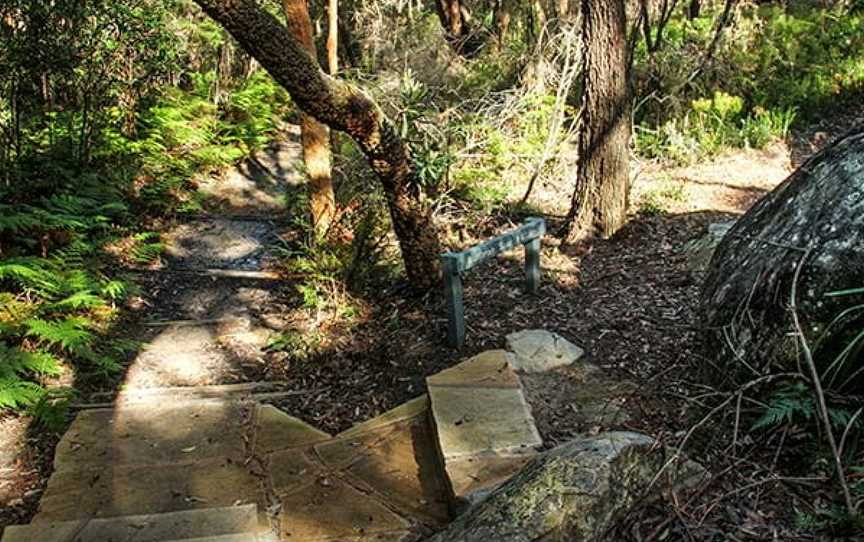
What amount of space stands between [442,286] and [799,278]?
3.29 metres

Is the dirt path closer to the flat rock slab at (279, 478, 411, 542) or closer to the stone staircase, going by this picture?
the stone staircase

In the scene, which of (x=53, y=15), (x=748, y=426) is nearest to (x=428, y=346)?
(x=748, y=426)

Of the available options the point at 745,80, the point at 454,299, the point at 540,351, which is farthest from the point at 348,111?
the point at 745,80

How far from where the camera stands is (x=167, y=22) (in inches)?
447

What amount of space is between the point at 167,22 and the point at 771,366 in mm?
10803

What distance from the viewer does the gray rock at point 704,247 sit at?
5.53 meters

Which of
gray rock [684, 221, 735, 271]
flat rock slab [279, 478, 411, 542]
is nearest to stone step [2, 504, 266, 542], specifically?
flat rock slab [279, 478, 411, 542]

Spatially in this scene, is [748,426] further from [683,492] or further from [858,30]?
[858,30]

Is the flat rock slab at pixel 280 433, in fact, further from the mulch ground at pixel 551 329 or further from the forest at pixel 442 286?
the mulch ground at pixel 551 329

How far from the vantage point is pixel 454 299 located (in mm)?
5000

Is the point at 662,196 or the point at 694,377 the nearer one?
the point at 694,377

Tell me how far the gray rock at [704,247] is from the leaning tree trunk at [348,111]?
1.98m

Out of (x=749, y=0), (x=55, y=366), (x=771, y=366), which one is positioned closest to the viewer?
(x=771, y=366)

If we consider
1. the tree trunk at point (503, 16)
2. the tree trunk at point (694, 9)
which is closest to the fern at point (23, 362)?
the tree trunk at point (503, 16)
